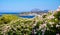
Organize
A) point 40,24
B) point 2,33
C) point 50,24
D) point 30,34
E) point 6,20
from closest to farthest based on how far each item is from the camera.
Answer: point 50,24 → point 40,24 → point 30,34 → point 2,33 → point 6,20

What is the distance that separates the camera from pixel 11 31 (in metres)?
9.86

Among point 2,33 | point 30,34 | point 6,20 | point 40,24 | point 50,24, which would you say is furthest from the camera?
point 6,20

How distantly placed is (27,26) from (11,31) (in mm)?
690

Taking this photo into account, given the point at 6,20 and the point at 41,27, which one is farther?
Answer: the point at 6,20

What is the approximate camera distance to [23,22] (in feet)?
33.8

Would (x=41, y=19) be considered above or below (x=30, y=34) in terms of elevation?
above

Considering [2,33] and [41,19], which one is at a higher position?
[41,19]

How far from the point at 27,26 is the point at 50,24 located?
2484 millimetres

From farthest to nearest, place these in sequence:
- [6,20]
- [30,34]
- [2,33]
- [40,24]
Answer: [6,20] → [2,33] → [30,34] → [40,24]

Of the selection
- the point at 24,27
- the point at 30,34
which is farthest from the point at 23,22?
the point at 30,34

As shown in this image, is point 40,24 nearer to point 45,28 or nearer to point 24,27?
point 45,28

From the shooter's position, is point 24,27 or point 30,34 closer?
point 30,34

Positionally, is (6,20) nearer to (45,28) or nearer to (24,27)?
(24,27)

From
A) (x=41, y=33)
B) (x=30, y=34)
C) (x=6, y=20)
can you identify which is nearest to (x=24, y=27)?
(x=30, y=34)
